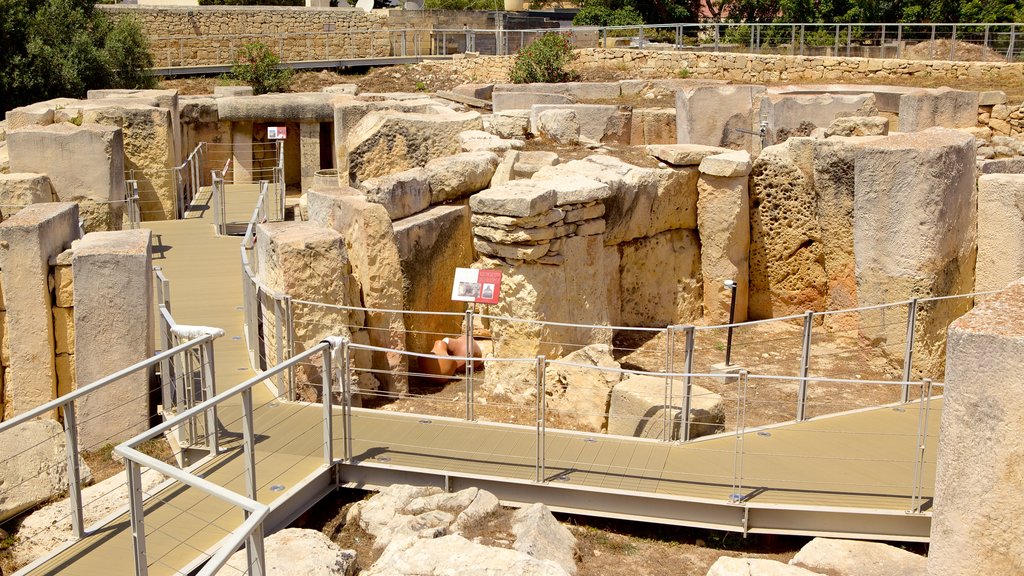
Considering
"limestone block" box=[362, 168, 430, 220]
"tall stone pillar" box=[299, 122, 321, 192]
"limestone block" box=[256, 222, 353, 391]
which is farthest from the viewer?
"tall stone pillar" box=[299, 122, 321, 192]

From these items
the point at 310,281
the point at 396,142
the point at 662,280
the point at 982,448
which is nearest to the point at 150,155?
the point at 396,142

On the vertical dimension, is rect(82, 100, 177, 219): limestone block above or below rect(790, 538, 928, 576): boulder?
above

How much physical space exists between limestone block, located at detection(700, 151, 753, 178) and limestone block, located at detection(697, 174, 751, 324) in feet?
0.32

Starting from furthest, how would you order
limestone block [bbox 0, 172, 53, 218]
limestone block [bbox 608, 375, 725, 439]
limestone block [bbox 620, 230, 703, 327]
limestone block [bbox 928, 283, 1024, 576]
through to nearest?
limestone block [bbox 620, 230, 703, 327] → limestone block [bbox 0, 172, 53, 218] → limestone block [bbox 608, 375, 725, 439] → limestone block [bbox 928, 283, 1024, 576]

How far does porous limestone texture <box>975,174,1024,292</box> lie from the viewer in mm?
9320

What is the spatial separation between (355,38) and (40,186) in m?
A: 19.0

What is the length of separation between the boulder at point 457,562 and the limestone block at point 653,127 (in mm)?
12827

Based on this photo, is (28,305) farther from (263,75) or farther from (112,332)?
(263,75)

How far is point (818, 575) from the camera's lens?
5441 millimetres

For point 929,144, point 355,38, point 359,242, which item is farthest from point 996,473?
point 355,38

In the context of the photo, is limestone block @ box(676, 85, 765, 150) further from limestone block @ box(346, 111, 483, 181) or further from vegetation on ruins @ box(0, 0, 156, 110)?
vegetation on ruins @ box(0, 0, 156, 110)

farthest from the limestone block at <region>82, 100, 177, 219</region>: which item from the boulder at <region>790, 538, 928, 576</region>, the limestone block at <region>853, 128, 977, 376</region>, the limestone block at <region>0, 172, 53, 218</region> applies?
the boulder at <region>790, 538, 928, 576</region>

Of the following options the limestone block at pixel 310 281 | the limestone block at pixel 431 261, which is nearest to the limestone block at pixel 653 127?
the limestone block at pixel 431 261

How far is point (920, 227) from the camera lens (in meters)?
9.32
